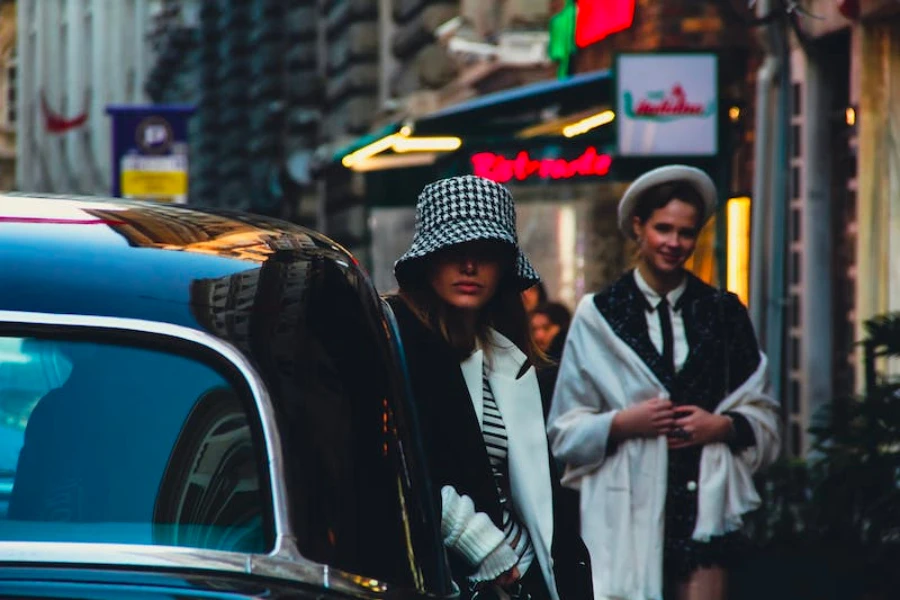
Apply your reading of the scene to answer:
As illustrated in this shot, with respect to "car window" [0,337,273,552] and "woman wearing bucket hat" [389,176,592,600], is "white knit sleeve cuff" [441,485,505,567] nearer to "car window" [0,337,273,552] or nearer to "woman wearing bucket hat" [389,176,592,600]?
"woman wearing bucket hat" [389,176,592,600]

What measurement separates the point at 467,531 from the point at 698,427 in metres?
2.09

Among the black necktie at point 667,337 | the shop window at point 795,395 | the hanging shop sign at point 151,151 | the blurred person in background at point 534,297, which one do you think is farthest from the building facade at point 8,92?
the black necktie at point 667,337

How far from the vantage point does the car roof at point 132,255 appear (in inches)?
128

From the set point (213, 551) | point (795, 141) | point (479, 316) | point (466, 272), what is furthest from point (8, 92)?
point (213, 551)

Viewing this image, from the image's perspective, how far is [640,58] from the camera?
11812mm

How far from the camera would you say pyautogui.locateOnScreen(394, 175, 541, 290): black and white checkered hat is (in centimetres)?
430

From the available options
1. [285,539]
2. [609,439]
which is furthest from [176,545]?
[609,439]

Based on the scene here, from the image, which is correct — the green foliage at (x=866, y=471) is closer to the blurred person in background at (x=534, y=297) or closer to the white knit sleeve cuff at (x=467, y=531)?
the blurred person in background at (x=534, y=297)

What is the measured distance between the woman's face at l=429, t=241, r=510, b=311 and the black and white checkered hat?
0.04 m

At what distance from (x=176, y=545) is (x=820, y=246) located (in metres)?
9.86

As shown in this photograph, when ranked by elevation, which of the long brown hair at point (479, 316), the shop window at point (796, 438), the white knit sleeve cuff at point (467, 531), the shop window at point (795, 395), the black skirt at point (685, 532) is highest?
the long brown hair at point (479, 316)

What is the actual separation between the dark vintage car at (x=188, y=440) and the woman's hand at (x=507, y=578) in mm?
697

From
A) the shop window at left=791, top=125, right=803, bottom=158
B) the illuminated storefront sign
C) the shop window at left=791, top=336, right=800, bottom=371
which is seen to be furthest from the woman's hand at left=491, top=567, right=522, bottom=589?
the illuminated storefront sign

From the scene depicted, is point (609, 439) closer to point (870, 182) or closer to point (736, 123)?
point (870, 182)
